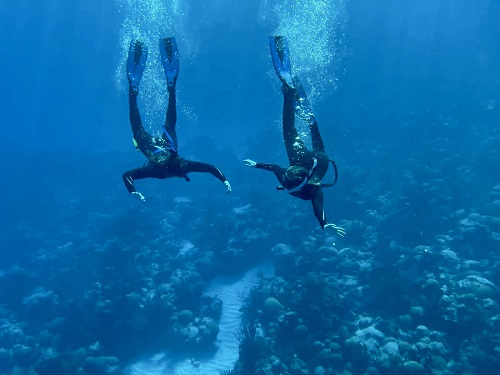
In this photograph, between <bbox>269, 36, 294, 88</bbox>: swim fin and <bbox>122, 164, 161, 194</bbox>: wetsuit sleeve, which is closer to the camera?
<bbox>122, 164, 161, 194</bbox>: wetsuit sleeve

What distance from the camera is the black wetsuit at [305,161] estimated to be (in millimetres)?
5000

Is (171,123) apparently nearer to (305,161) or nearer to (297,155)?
(297,155)

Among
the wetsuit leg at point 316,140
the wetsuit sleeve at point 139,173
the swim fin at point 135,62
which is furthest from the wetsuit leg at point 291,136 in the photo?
the swim fin at point 135,62

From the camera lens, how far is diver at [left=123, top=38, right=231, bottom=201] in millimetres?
6031

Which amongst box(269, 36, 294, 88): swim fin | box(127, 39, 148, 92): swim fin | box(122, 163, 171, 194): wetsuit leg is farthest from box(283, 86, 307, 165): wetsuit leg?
box(127, 39, 148, 92): swim fin

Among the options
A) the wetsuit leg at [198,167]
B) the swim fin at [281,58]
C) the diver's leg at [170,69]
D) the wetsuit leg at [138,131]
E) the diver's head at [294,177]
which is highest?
the swim fin at [281,58]

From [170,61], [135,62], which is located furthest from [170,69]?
[135,62]

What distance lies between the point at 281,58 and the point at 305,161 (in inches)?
133

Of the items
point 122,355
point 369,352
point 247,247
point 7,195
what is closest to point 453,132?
point 247,247

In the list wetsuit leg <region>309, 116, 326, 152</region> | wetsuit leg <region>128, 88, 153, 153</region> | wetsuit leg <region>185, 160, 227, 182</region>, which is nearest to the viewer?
wetsuit leg <region>185, 160, 227, 182</region>

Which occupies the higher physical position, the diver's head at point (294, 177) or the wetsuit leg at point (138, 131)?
the wetsuit leg at point (138, 131)

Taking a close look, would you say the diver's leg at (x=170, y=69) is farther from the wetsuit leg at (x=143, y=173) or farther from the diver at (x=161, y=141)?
the wetsuit leg at (x=143, y=173)

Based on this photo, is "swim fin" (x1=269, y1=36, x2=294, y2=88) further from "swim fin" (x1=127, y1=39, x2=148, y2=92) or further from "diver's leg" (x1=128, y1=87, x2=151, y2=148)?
"swim fin" (x1=127, y1=39, x2=148, y2=92)

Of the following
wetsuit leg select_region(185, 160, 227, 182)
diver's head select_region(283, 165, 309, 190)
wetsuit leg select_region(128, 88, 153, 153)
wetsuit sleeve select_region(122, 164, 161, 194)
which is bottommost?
wetsuit sleeve select_region(122, 164, 161, 194)
